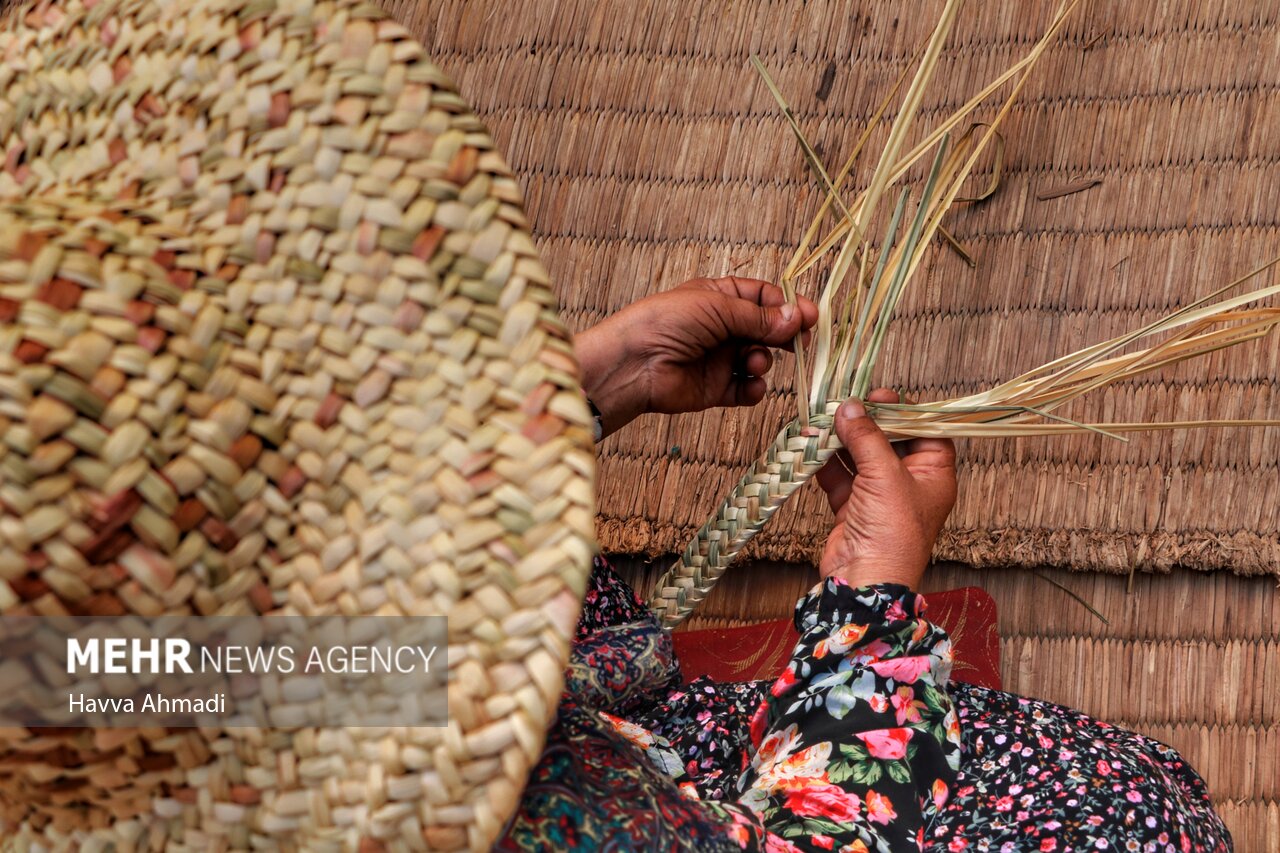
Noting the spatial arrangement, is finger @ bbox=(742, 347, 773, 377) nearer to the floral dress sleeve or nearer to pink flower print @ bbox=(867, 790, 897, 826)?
the floral dress sleeve

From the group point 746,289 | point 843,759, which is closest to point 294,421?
point 843,759

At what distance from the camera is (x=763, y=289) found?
1129mm

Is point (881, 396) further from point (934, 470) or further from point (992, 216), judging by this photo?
point (992, 216)

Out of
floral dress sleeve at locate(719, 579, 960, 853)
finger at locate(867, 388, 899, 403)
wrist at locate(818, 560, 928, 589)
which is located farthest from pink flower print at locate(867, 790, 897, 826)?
finger at locate(867, 388, 899, 403)

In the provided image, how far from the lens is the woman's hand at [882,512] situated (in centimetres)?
93

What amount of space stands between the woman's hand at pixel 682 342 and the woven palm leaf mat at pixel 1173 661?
402 mm

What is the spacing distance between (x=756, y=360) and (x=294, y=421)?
71 cm

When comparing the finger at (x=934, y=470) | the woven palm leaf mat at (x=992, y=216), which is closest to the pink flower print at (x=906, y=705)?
the finger at (x=934, y=470)

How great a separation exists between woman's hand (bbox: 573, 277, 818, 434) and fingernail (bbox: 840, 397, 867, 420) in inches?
4.9

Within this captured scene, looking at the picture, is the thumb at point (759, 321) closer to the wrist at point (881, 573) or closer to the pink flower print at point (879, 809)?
the wrist at point (881, 573)

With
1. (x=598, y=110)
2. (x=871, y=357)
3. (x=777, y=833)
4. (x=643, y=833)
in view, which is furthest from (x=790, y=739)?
(x=598, y=110)

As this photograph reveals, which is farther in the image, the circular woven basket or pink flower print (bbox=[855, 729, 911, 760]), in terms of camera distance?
pink flower print (bbox=[855, 729, 911, 760])

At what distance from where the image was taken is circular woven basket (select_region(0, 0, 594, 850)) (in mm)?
458

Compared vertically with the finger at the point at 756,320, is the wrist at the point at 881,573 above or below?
below
